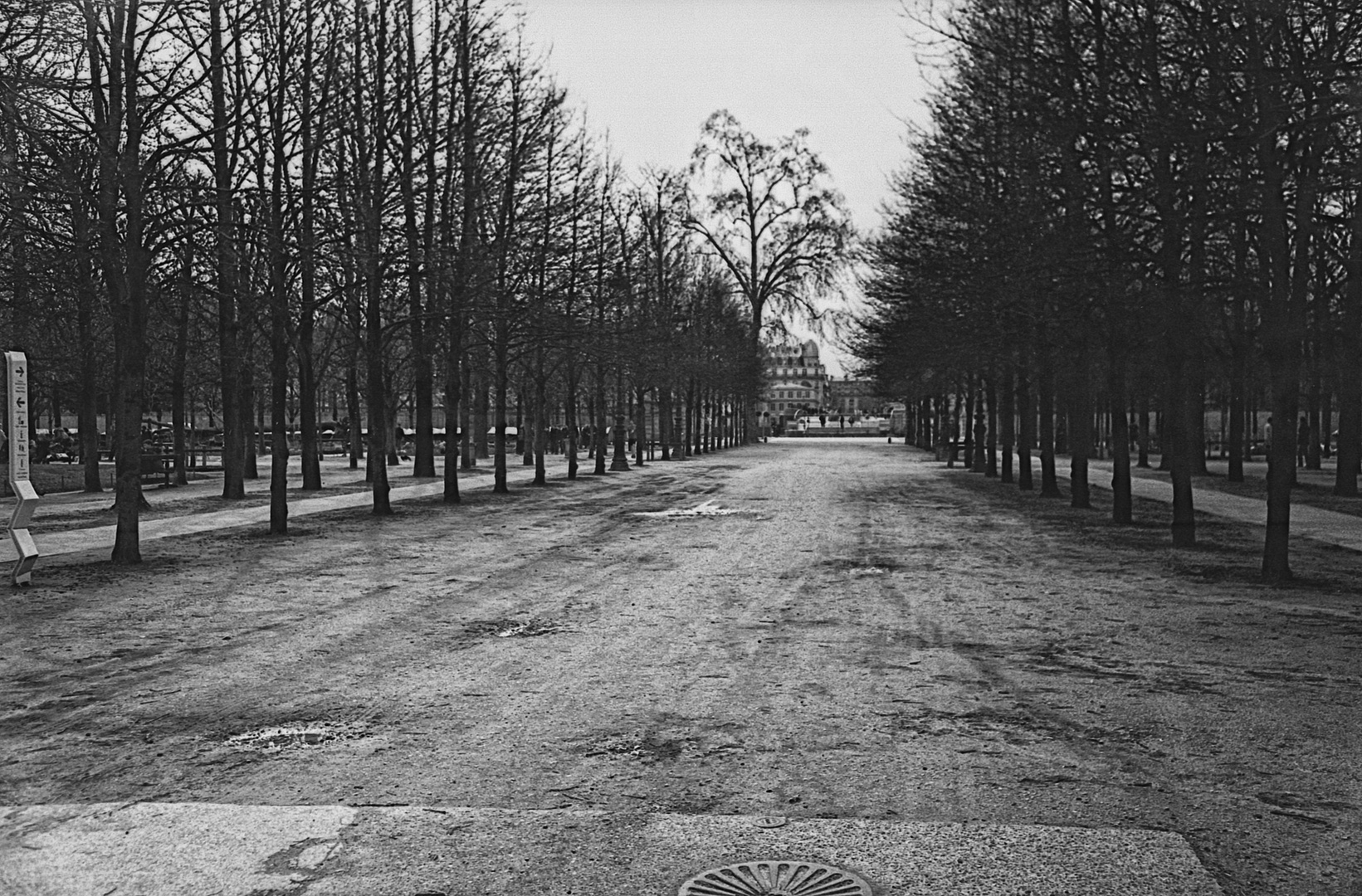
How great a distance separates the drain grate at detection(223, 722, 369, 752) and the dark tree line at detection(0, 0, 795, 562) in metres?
6.66

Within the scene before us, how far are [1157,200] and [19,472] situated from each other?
41.6ft

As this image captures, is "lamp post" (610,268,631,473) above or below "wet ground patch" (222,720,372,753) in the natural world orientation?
above

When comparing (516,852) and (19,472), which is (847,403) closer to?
(19,472)

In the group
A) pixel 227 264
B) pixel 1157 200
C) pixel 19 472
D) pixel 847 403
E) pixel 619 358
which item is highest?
pixel 1157 200

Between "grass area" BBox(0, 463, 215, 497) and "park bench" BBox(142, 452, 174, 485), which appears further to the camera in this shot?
"park bench" BBox(142, 452, 174, 485)

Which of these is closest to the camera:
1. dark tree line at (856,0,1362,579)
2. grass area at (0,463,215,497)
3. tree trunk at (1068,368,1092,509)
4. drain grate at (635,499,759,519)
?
dark tree line at (856,0,1362,579)

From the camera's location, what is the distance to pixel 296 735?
6.90m

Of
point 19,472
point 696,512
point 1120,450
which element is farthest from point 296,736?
point 696,512

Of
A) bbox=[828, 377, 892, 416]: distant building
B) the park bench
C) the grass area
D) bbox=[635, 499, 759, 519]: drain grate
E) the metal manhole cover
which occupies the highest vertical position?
bbox=[828, 377, 892, 416]: distant building

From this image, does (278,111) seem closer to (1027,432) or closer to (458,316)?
(458,316)

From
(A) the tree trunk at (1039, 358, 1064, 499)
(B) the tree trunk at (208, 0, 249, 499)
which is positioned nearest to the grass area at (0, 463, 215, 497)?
(B) the tree trunk at (208, 0, 249, 499)

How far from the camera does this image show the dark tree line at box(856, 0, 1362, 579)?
12.0 meters

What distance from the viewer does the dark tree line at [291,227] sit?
49.2 ft

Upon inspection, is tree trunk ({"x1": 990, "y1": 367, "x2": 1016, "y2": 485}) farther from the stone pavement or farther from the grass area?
the stone pavement
